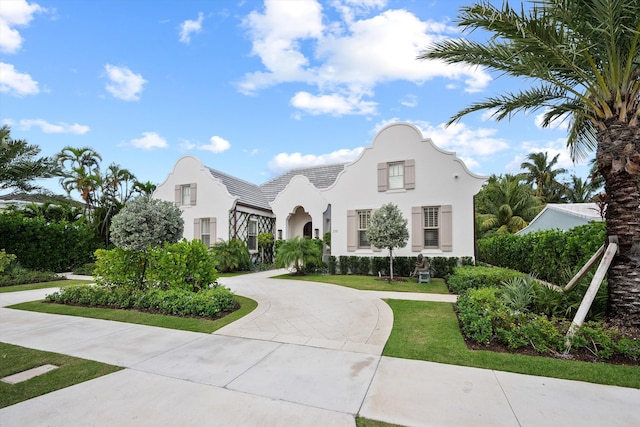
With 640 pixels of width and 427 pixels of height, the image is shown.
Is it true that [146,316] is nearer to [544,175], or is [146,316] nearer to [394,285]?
[394,285]

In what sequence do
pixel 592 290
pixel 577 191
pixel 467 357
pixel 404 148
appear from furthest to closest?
pixel 577 191 → pixel 404 148 → pixel 592 290 → pixel 467 357

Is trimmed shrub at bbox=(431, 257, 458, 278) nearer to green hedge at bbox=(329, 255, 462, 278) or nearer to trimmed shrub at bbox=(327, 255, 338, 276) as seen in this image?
green hedge at bbox=(329, 255, 462, 278)

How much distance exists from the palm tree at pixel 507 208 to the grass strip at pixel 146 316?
23.4 metres

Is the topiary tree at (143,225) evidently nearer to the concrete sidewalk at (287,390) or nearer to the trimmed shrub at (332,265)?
the concrete sidewalk at (287,390)

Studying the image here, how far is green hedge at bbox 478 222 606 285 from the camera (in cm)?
741

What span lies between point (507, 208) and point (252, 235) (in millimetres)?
20106

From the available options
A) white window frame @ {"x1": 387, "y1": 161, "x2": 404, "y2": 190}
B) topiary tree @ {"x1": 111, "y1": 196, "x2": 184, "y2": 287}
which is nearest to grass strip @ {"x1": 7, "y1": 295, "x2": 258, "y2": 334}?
topiary tree @ {"x1": 111, "y1": 196, "x2": 184, "y2": 287}

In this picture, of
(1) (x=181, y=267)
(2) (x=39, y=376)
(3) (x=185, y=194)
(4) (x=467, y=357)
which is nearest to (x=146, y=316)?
(1) (x=181, y=267)

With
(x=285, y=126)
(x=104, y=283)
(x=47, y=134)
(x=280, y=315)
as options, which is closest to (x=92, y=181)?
(x=47, y=134)

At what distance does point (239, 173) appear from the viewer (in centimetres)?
2138

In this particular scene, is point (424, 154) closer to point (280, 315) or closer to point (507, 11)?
point (507, 11)

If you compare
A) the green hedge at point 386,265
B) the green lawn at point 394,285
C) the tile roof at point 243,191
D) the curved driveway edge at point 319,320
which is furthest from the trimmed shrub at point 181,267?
the tile roof at point 243,191

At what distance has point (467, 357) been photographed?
418cm

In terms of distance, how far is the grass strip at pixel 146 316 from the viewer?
5.73 meters
